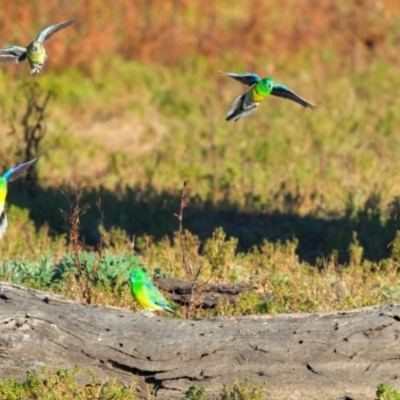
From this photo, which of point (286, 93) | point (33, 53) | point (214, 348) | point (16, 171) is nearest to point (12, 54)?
point (33, 53)

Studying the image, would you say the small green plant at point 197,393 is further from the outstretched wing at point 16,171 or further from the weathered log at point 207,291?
the outstretched wing at point 16,171

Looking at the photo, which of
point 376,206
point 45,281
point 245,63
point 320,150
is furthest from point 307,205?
point 245,63

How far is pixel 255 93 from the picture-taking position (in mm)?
7414

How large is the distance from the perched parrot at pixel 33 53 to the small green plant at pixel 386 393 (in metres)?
3.11

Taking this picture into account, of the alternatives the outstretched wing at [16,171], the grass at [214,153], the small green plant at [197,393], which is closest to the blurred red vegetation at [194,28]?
the grass at [214,153]

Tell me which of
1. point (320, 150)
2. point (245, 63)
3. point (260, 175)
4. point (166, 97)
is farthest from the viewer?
point (245, 63)

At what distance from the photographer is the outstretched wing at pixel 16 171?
723 centimetres

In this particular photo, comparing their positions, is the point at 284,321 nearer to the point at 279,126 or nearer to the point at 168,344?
the point at 168,344

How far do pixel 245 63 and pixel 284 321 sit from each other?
11530mm

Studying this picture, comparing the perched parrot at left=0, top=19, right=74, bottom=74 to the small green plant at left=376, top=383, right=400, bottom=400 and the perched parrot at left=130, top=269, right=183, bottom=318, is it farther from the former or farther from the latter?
the small green plant at left=376, top=383, right=400, bottom=400

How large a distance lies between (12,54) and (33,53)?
262 millimetres

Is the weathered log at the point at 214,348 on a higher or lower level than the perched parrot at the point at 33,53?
lower

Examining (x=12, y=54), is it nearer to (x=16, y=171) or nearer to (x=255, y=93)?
(x=16, y=171)

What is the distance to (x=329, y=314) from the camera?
6547mm
